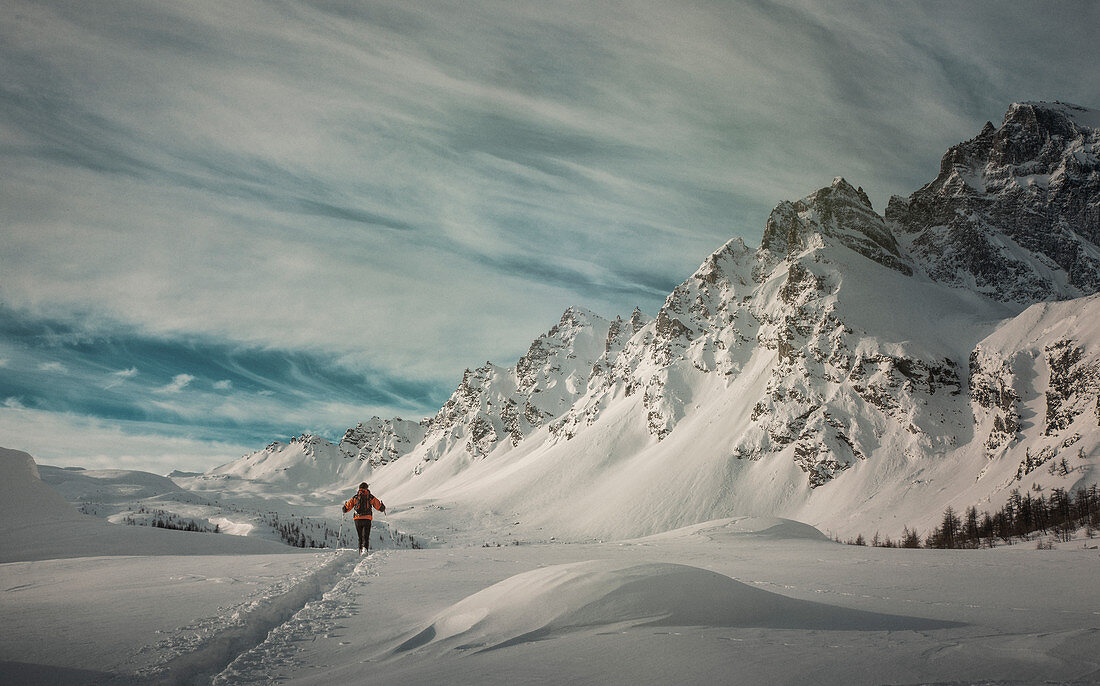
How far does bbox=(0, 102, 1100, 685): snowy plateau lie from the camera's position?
4.59 m

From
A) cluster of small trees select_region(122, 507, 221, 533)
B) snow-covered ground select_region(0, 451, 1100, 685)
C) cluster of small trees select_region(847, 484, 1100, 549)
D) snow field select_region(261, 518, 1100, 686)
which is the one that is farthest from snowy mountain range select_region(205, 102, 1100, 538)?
snow-covered ground select_region(0, 451, 1100, 685)

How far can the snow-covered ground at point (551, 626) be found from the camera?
4062 mm

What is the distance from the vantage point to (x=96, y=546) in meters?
14.1

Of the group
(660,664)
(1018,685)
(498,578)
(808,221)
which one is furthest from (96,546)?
(808,221)

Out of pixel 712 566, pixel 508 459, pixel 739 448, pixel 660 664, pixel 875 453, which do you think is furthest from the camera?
pixel 508 459

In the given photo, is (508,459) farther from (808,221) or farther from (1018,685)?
(1018,685)

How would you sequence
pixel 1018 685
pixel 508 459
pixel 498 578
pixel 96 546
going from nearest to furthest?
pixel 1018 685 → pixel 498 578 → pixel 96 546 → pixel 508 459

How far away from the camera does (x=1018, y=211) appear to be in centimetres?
10950

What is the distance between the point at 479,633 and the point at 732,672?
7.50ft

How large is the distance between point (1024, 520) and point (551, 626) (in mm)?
57916

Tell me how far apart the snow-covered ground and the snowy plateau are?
0.04m

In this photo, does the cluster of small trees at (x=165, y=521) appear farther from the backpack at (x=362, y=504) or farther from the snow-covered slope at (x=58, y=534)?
the backpack at (x=362, y=504)

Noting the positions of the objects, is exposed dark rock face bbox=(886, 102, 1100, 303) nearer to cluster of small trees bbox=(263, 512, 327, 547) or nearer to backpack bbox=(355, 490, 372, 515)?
cluster of small trees bbox=(263, 512, 327, 547)

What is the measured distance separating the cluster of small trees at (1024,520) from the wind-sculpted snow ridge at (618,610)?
41338mm
